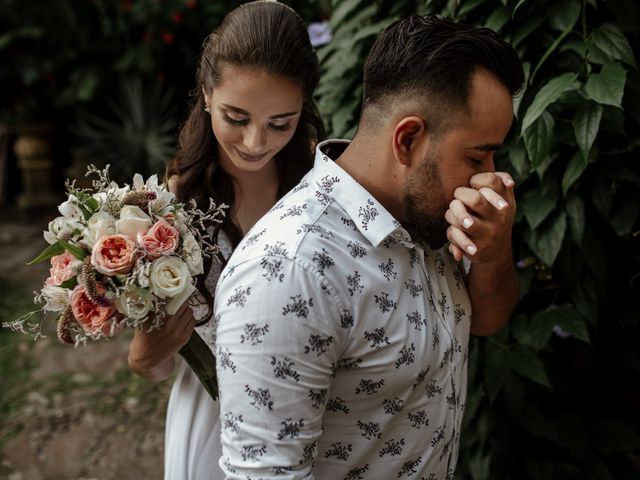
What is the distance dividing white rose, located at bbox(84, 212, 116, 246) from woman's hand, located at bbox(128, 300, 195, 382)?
255mm

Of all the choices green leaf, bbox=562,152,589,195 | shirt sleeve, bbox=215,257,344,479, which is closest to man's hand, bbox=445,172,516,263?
shirt sleeve, bbox=215,257,344,479

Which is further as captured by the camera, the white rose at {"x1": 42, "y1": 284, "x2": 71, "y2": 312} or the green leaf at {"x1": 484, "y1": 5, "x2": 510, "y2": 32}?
the green leaf at {"x1": 484, "y1": 5, "x2": 510, "y2": 32}

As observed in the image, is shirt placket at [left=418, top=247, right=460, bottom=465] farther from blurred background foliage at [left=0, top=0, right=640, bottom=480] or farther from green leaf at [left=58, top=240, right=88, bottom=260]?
green leaf at [left=58, top=240, right=88, bottom=260]

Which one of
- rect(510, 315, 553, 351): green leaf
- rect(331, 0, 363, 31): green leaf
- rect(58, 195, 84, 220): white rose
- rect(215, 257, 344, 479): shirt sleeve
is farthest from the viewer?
rect(331, 0, 363, 31): green leaf

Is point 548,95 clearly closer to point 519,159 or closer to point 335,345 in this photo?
point 519,159

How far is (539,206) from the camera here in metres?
2.04

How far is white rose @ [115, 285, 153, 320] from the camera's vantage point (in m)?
1.63

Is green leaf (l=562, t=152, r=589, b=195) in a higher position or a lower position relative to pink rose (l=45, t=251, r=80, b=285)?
higher

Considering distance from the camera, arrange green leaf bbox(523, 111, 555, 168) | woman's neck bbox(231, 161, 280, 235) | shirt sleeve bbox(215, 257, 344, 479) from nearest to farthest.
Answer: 1. shirt sleeve bbox(215, 257, 344, 479)
2. green leaf bbox(523, 111, 555, 168)
3. woman's neck bbox(231, 161, 280, 235)

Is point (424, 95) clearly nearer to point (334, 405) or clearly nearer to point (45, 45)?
point (334, 405)

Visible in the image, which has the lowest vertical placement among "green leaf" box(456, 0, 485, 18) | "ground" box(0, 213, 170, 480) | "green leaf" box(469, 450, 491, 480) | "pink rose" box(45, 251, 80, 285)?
"ground" box(0, 213, 170, 480)

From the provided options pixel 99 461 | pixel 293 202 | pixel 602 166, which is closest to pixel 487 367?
pixel 602 166

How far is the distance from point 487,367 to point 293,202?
3.57 feet

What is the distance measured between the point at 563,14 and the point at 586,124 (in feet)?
1.02
